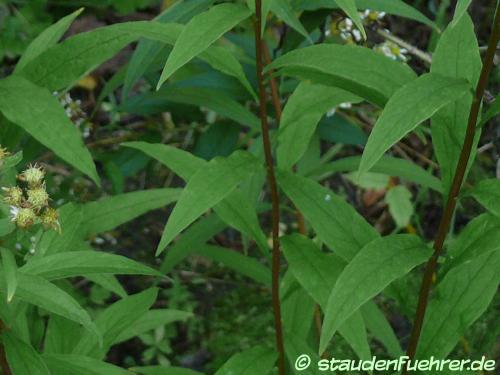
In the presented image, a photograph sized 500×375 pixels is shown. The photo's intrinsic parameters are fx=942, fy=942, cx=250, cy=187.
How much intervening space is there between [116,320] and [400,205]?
1.74 meters

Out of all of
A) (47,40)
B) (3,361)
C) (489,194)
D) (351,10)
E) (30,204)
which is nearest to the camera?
(351,10)

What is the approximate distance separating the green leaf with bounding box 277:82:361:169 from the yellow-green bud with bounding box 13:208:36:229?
62 centimetres

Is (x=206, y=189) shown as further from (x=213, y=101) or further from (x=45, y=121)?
(x=213, y=101)

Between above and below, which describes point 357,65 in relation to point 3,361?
above

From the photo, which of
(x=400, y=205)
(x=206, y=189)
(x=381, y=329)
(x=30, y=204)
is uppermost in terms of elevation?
(x=30, y=204)

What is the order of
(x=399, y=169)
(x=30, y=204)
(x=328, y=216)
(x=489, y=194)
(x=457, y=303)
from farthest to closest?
(x=399, y=169) < (x=457, y=303) < (x=328, y=216) < (x=489, y=194) < (x=30, y=204)

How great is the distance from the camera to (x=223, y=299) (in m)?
3.59

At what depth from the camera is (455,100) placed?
68.6 inches

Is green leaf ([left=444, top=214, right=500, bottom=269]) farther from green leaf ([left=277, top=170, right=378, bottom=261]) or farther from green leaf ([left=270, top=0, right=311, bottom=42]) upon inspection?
green leaf ([left=270, top=0, right=311, bottom=42])

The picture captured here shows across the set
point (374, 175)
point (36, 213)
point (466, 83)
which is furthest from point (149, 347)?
point (466, 83)

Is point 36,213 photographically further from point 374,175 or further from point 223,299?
point 374,175

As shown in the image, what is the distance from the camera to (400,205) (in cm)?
359

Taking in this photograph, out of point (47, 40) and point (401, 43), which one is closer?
point (47, 40)

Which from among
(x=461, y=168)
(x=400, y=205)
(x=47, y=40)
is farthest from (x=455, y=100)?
(x=400, y=205)
